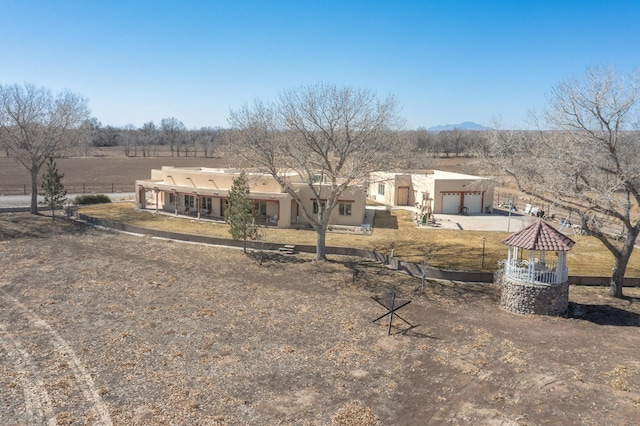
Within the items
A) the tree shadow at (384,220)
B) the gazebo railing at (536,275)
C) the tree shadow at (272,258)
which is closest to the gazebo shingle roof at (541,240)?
the gazebo railing at (536,275)

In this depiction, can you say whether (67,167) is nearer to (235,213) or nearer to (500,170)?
(235,213)

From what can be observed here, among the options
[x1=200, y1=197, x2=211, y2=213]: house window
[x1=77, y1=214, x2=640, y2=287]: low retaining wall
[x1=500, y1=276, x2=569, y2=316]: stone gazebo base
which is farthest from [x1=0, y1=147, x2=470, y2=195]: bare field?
[x1=500, y1=276, x2=569, y2=316]: stone gazebo base

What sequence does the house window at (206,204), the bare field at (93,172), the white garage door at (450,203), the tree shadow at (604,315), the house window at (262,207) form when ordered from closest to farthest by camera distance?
the tree shadow at (604,315), the house window at (262,207), the house window at (206,204), the white garage door at (450,203), the bare field at (93,172)

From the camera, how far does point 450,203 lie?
4359 cm

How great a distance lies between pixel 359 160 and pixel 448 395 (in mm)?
15534

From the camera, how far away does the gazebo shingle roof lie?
752 inches

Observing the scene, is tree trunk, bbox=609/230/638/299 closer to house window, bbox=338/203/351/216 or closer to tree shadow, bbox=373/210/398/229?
tree shadow, bbox=373/210/398/229

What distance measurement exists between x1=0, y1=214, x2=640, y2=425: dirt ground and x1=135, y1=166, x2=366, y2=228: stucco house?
11784 mm

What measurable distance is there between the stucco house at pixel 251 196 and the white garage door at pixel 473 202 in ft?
41.5

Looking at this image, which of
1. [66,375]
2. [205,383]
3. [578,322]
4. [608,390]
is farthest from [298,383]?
[578,322]

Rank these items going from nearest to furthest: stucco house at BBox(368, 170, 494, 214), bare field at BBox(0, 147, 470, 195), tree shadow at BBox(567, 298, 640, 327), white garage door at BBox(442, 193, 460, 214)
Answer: tree shadow at BBox(567, 298, 640, 327), stucco house at BBox(368, 170, 494, 214), white garage door at BBox(442, 193, 460, 214), bare field at BBox(0, 147, 470, 195)

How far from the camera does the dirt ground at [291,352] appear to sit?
38.2 feet

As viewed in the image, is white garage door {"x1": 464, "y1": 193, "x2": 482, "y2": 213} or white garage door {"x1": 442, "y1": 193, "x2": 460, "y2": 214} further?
white garage door {"x1": 464, "y1": 193, "x2": 482, "y2": 213}

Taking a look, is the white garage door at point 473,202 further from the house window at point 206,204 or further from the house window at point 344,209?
the house window at point 206,204
